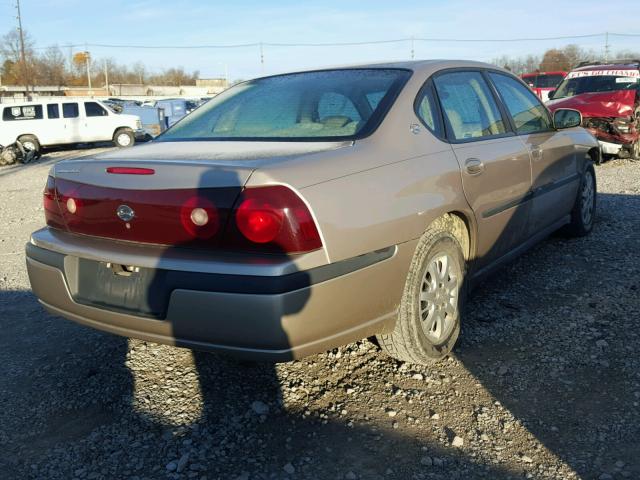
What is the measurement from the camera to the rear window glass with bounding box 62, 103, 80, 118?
19562 millimetres

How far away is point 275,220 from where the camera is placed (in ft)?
7.58

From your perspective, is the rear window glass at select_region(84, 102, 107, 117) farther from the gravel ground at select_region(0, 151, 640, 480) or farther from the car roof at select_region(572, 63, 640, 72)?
the gravel ground at select_region(0, 151, 640, 480)

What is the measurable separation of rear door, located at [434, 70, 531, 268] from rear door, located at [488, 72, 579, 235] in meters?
0.17

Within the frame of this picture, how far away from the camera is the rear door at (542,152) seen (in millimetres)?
4176

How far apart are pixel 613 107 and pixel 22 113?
17041 mm

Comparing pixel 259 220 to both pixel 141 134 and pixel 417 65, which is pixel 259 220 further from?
pixel 141 134

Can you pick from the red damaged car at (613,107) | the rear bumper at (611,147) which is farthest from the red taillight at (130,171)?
the rear bumper at (611,147)

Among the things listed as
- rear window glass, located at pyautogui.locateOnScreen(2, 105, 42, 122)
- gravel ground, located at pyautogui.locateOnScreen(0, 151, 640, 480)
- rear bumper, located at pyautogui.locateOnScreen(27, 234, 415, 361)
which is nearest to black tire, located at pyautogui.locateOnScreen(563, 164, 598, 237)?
gravel ground, located at pyautogui.locateOnScreen(0, 151, 640, 480)

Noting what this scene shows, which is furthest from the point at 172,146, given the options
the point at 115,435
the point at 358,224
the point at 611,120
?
the point at 611,120

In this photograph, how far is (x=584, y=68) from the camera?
12109 millimetres

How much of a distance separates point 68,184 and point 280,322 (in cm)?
131

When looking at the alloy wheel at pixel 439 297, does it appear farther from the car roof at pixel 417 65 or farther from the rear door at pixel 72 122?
the rear door at pixel 72 122

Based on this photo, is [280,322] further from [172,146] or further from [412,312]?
[172,146]

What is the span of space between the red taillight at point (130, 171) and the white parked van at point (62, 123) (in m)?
18.2
